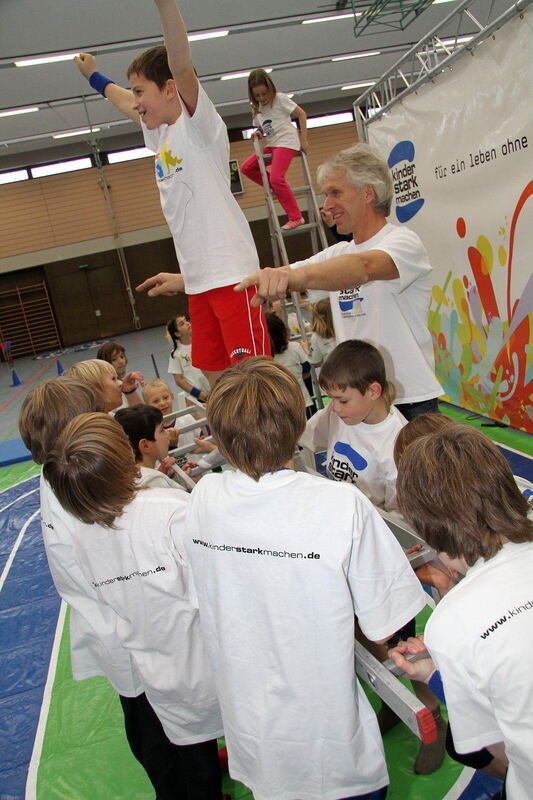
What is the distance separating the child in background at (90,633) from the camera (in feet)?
6.31

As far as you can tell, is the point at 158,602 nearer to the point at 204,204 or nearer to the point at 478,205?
the point at 204,204

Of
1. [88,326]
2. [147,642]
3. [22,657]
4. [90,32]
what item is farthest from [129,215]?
[147,642]

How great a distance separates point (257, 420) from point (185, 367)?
4648mm

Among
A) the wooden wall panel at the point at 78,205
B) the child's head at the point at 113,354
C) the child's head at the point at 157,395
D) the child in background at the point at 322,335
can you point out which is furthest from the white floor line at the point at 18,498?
the wooden wall panel at the point at 78,205

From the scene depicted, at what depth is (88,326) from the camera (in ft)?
60.0

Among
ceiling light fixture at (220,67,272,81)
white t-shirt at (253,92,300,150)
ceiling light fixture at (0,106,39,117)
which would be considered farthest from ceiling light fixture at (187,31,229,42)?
white t-shirt at (253,92,300,150)

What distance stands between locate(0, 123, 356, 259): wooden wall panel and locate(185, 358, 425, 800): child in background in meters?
16.8

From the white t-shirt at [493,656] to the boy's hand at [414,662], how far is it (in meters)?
0.08

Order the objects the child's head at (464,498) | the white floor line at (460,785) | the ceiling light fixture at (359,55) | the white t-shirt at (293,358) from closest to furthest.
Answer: the child's head at (464,498), the white floor line at (460,785), the white t-shirt at (293,358), the ceiling light fixture at (359,55)

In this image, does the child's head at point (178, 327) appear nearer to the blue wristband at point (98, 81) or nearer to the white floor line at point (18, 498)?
the white floor line at point (18, 498)

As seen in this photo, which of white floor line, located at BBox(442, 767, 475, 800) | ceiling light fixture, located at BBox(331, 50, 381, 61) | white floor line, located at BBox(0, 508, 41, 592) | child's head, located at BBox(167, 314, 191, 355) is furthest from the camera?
ceiling light fixture, located at BBox(331, 50, 381, 61)

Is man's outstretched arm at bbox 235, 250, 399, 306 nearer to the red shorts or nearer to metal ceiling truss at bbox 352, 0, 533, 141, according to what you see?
the red shorts

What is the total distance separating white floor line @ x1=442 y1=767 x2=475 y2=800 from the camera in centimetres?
203

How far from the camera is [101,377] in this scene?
2664mm
